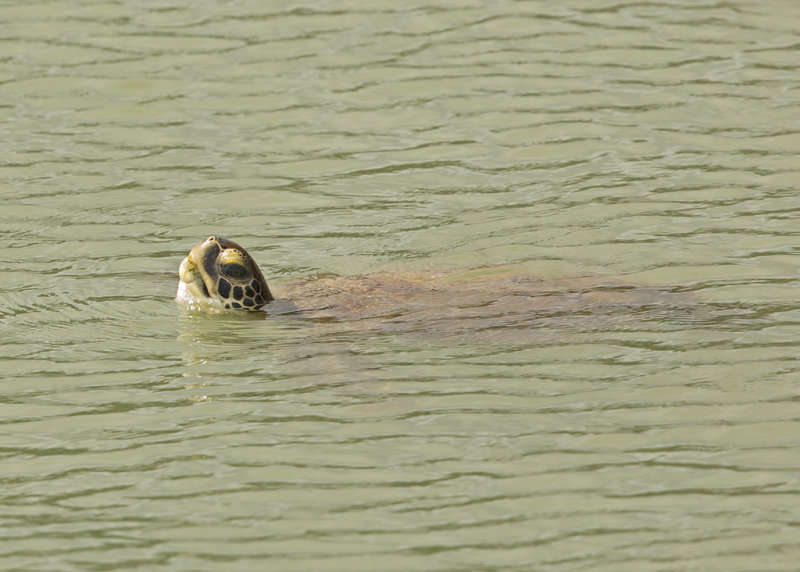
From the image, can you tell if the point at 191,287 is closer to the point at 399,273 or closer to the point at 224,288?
the point at 224,288

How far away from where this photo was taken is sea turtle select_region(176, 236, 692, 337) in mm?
7906

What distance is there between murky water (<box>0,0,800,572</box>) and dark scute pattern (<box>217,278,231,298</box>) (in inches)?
6.2

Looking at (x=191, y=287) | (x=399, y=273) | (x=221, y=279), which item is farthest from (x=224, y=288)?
(x=399, y=273)

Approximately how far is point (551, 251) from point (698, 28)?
4.64 m

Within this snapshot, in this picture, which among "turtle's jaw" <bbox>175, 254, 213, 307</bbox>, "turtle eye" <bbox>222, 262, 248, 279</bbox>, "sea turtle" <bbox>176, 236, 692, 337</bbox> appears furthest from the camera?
"turtle's jaw" <bbox>175, 254, 213, 307</bbox>

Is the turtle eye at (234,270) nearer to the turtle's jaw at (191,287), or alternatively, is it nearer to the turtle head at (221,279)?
the turtle head at (221,279)

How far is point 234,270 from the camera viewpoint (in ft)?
27.2

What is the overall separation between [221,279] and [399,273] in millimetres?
1211

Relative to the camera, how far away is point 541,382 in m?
6.96

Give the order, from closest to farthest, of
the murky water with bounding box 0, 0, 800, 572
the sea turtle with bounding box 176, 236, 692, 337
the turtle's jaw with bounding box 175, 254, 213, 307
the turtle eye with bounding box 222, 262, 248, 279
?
the murky water with bounding box 0, 0, 800, 572
the sea turtle with bounding box 176, 236, 692, 337
the turtle eye with bounding box 222, 262, 248, 279
the turtle's jaw with bounding box 175, 254, 213, 307

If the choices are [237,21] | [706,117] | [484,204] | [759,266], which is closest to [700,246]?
[759,266]

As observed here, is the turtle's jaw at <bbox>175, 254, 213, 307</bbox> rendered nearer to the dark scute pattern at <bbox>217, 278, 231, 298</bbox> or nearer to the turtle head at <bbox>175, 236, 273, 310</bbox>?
the turtle head at <bbox>175, 236, 273, 310</bbox>

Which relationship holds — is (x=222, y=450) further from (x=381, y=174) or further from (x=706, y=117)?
(x=706, y=117)

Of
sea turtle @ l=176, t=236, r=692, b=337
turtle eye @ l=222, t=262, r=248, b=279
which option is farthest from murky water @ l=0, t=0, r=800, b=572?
turtle eye @ l=222, t=262, r=248, b=279
